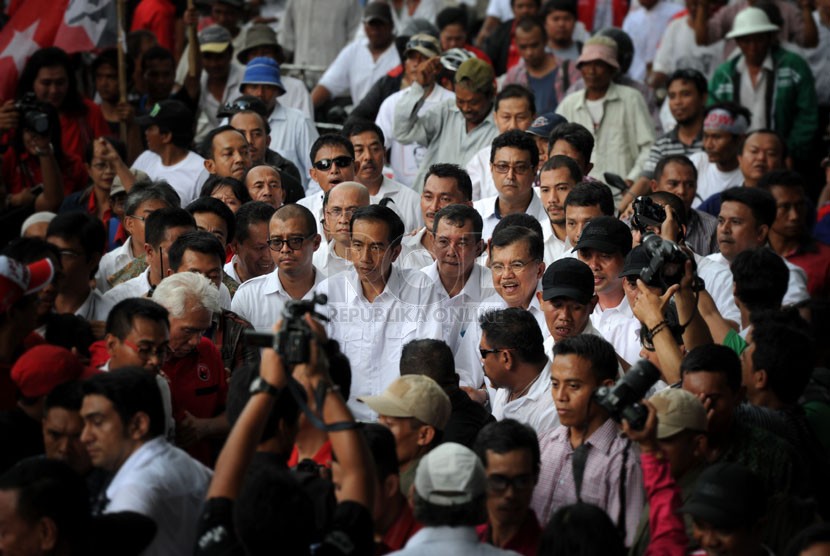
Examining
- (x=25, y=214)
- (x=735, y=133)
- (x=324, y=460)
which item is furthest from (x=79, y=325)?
(x=735, y=133)

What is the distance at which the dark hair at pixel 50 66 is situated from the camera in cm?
1116

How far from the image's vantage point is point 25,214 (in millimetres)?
10797

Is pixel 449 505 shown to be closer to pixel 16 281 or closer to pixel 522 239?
pixel 16 281

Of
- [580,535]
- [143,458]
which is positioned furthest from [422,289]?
[580,535]

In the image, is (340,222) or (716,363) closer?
(716,363)

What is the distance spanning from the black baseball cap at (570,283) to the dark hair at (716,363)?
3.18ft

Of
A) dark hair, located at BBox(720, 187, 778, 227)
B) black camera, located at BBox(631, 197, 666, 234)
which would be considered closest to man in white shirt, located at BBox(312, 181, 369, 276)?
black camera, located at BBox(631, 197, 666, 234)

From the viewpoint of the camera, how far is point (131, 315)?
6.00 meters

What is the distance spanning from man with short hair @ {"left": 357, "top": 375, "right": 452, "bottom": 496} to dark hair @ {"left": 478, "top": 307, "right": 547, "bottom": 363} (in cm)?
91

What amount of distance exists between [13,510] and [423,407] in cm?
184

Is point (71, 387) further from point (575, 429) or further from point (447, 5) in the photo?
point (447, 5)

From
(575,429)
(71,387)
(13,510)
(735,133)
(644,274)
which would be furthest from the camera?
(735,133)

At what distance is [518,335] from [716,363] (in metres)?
1.07

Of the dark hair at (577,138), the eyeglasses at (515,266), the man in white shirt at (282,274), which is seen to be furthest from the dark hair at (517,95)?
the eyeglasses at (515,266)
